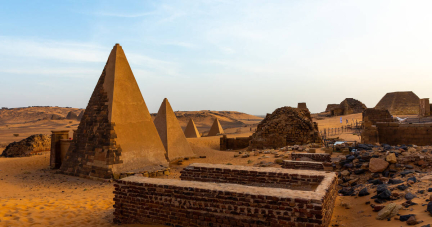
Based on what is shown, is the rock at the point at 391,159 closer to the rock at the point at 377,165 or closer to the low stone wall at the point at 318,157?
the rock at the point at 377,165

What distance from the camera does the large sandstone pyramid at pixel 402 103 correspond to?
1649 inches

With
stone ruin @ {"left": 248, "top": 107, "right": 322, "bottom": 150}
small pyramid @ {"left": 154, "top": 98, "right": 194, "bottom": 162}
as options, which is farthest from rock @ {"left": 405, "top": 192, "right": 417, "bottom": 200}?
stone ruin @ {"left": 248, "top": 107, "right": 322, "bottom": 150}

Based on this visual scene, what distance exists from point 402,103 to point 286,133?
37.7m

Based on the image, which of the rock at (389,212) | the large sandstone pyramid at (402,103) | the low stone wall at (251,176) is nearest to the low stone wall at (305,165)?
the low stone wall at (251,176)

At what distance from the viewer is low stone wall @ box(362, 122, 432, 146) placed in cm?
1266

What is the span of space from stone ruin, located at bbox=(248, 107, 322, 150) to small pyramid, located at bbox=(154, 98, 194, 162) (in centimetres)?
528

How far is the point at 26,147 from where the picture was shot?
1738 cm

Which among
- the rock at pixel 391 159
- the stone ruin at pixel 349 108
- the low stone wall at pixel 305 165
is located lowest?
the low stone wall at pixel 305 165

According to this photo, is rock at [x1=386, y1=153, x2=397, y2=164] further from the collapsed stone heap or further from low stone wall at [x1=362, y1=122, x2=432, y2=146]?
the collapsed stone heap

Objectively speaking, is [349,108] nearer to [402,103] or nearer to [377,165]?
[402,103]

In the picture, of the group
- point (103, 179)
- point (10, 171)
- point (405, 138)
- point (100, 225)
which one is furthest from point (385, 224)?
point (10, 171)

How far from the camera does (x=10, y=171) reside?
11.6 m

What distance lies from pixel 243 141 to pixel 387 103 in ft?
124

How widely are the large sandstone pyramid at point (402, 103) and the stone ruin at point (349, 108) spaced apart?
3995mm
